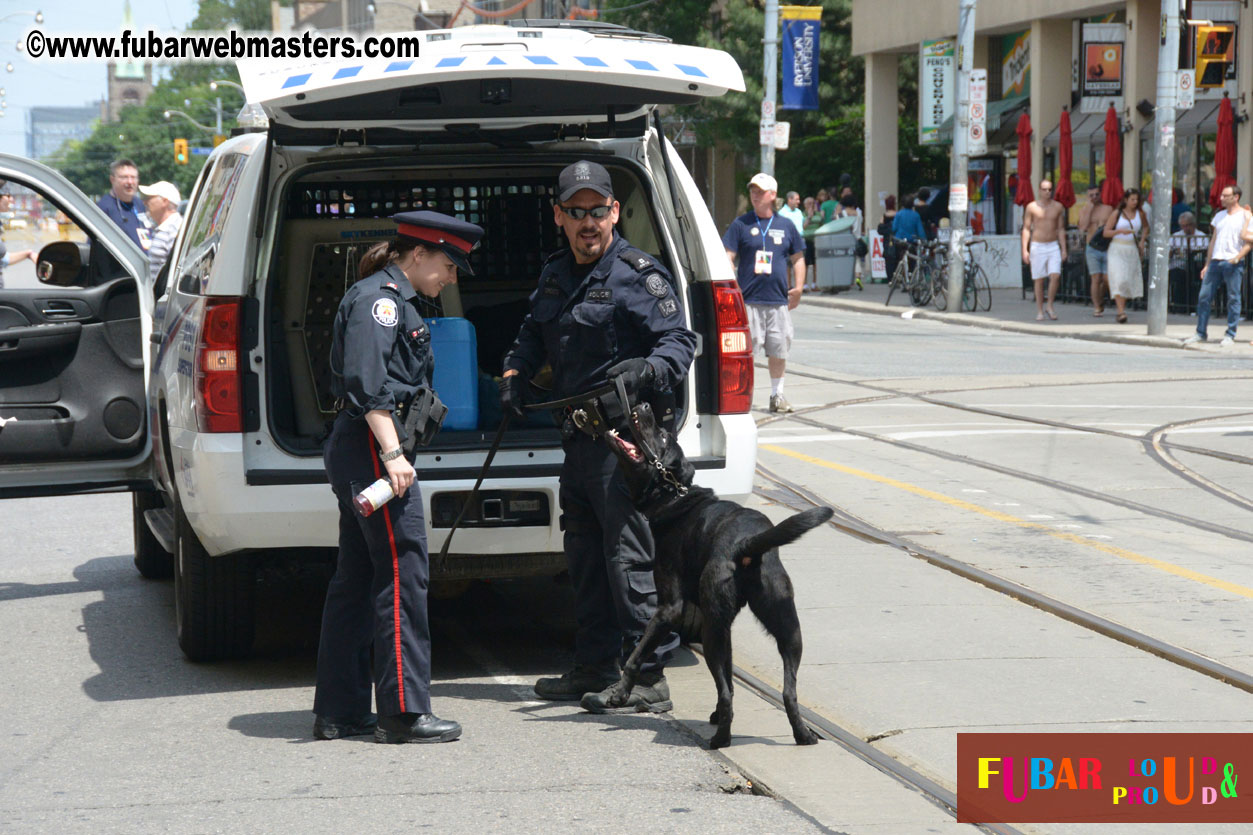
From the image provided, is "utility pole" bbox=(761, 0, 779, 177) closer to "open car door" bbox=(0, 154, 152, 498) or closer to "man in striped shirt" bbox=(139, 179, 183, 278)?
"man in striped shirt" bbox=(139, 179, 183, 278)

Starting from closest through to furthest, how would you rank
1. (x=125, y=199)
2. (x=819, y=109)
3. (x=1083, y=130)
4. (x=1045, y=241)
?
(x=125, y=199) → (x=1045, y=241) → (x=1083, y=130) → (x=819, y=109)

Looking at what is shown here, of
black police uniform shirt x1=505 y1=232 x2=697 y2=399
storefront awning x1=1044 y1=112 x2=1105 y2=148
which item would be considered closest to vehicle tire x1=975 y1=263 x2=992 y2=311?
storefront awning x1=1044 y1=112 x2=1105 y2=148

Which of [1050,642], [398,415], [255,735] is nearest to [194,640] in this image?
[255,735]

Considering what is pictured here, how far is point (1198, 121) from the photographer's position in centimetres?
2717

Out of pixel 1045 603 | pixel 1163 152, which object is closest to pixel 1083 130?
pixel 1163 152

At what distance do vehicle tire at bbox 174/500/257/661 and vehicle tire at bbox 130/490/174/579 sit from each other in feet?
5.81

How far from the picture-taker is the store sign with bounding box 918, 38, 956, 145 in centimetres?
3294

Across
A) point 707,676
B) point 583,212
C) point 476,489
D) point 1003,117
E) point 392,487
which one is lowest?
point 707,676

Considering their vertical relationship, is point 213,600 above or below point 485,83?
below

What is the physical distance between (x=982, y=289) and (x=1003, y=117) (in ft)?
34.1

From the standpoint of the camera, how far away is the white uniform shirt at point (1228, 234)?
18.5m

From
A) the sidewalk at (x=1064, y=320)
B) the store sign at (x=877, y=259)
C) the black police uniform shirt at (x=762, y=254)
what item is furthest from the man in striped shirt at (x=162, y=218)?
the store sign at (x=877, y=259)

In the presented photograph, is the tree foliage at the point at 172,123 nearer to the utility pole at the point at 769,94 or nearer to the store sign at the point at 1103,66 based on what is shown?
the utility pole at the point at 769,94

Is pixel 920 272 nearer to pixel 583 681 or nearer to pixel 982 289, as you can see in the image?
pixel 982 289
